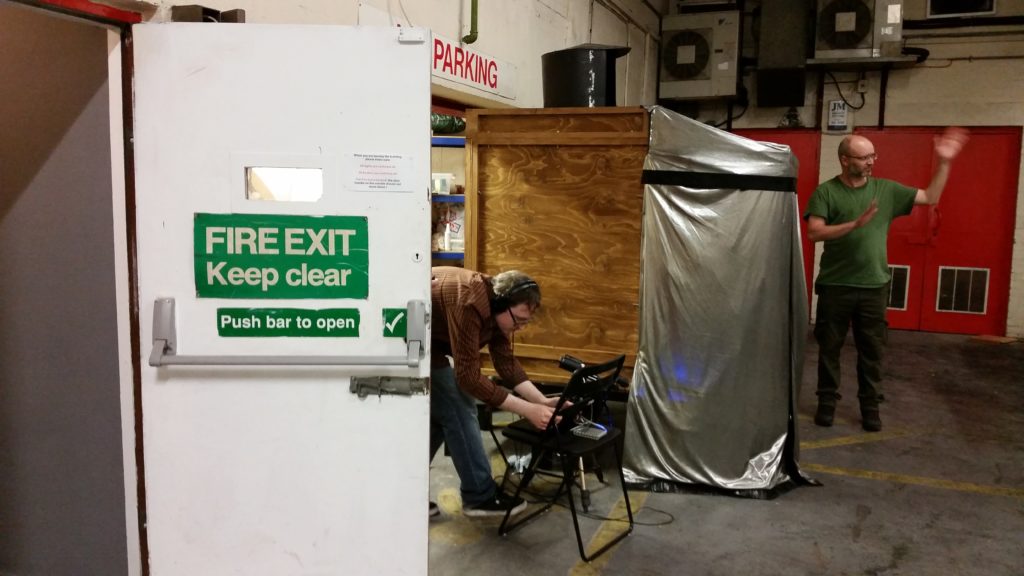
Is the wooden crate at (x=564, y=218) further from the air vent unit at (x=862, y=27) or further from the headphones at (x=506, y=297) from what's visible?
the air vent unit at (x=862, y=27)

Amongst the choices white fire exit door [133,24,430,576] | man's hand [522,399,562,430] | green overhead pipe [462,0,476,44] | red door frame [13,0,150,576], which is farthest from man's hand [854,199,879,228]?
red door frame [13,0,150,576]

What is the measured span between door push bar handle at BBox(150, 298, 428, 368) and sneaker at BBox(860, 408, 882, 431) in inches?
136

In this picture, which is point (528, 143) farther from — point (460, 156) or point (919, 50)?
point (919, 50)

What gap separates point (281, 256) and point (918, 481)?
10.9ft

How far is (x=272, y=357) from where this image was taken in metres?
1.97

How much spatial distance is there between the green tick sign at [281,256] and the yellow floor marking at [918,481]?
2883 millimetres

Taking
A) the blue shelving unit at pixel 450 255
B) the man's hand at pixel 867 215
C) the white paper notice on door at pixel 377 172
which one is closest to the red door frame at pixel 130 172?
the white paper notice on door at pixel 377 172

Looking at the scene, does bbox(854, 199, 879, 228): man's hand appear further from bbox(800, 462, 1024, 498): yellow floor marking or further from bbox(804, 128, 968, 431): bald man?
bbox(800, 462, 1024, 498): yellow floor marking

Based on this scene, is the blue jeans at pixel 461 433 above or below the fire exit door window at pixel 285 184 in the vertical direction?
below

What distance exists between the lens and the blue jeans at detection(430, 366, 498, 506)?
3.00 m

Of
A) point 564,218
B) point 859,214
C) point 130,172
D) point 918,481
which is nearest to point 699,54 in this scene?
point 859,214

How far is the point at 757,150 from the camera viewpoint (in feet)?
10.9

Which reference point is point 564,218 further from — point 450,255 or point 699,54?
point 699,54

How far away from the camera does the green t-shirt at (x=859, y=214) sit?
13.5 feet
